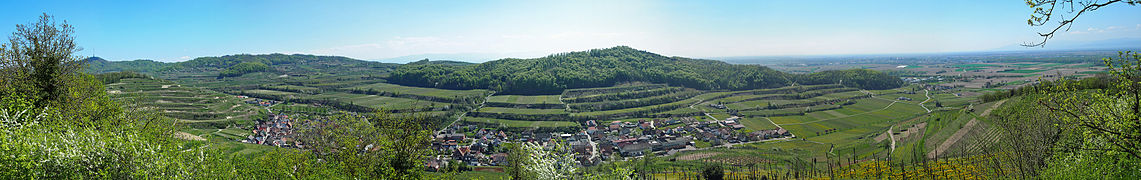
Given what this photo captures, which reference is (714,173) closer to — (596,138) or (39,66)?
(596,138)

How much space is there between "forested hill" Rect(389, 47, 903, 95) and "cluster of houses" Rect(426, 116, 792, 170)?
3471cm

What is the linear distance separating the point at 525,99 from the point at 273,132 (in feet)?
141

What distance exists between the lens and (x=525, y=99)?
90.5 m

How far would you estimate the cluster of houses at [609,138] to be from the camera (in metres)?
51.9

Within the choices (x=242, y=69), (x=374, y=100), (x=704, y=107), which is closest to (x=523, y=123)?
(x=704, y=107)

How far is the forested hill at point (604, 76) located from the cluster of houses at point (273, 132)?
1634 inches

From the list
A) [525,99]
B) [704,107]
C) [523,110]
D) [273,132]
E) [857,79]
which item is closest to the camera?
[273,132]

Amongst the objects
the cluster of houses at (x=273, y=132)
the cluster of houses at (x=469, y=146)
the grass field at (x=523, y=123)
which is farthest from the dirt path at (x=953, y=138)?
the cluster of houses at (x=273, y=132)

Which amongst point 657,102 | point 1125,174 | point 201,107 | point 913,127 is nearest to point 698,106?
point 657,102

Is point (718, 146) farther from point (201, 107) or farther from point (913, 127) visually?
point (201, 107)

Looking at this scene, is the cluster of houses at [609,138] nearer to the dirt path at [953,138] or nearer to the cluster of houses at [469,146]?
the cluster of houses at [469,146]

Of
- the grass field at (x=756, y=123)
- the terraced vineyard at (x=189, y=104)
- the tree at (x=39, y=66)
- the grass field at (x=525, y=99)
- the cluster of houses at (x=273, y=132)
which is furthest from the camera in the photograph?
the grass field at (x=525, y=99)

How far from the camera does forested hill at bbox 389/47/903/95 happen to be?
104 metres

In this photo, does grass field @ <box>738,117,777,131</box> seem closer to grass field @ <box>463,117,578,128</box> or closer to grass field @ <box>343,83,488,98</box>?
grass field @ <box>463,117,578,128</box>
